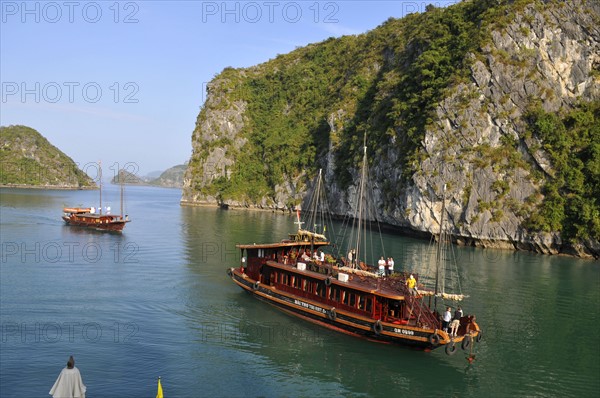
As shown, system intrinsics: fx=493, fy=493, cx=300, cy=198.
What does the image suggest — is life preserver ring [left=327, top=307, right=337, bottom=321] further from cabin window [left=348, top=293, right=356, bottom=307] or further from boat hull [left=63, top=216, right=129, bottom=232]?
boat hull [left=63, top=216, right=129, bottom=232]

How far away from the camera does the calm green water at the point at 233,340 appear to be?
2092cm

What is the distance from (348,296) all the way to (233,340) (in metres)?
6.70

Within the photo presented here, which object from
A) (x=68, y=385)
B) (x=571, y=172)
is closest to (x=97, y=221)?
(x=68, y=385)

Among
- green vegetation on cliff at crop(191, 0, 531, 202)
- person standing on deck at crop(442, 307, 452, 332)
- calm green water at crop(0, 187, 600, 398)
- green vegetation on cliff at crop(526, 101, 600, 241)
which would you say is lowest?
calm green water at crop(0, 187, 600, 398)

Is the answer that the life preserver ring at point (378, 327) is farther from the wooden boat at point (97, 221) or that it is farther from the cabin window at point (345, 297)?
the wooden boat at point (97, 221)

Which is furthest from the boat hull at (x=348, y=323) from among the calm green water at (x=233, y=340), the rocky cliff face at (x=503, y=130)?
the rocky cliff face at (x=503, y=130)

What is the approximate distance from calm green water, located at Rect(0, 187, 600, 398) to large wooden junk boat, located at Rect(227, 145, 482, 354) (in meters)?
0.87

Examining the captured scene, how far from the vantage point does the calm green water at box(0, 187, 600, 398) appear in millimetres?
20922

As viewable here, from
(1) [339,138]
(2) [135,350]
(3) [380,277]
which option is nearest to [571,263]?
(3) [380,277]

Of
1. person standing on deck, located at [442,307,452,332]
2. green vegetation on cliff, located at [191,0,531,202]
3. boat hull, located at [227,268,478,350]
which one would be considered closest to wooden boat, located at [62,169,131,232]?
boat hull, located at [227,268,478,350]

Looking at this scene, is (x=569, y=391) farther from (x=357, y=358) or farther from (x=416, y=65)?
(x=416, y=65)

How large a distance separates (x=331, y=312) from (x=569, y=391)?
1180 cm

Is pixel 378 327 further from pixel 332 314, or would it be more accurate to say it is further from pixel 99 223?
pixel 99 223

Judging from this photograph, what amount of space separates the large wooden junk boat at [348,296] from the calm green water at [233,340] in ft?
2.86
